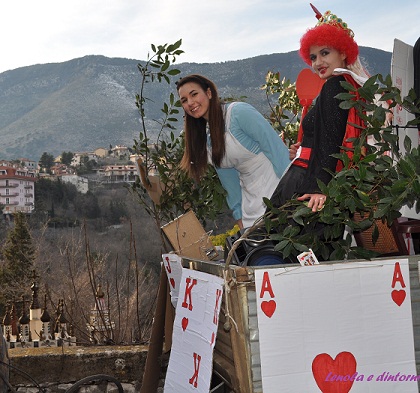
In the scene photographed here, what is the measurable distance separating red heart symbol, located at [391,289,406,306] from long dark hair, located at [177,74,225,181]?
1.46 m

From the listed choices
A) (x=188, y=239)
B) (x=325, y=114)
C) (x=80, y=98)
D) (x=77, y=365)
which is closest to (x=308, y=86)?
(x=325, y=114)

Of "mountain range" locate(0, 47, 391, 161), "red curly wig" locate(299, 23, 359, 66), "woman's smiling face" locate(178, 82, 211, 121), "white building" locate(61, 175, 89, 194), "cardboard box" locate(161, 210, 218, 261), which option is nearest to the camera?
"red curly wig" locate(299, 23, 359, 66)

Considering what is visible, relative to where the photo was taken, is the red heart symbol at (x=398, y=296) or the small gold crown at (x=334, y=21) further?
the small gold crown at (x=334, y=21)

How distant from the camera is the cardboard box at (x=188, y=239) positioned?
10.1 feet

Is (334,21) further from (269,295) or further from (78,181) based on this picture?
(78,181)

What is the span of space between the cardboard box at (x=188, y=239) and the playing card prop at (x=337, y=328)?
42.0 inches

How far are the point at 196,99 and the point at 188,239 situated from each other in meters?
0.76

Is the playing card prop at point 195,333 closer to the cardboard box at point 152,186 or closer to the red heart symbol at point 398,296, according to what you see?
the red heart symbol at point 398,296

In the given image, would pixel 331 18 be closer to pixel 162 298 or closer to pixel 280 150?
pixel 280 150

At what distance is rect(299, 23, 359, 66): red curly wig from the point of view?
2754 millimetres

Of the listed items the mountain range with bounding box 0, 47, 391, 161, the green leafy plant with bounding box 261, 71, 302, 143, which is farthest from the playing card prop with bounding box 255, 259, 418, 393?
the mountain range with bounding box 0, 47, 391, 161

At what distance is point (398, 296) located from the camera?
2113 millimetres

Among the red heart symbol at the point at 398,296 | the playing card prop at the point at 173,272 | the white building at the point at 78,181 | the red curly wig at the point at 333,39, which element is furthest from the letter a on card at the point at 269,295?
the white building at the point at 78,181

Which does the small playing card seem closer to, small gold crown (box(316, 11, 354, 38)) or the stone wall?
small gold crown (box(316, 11, 354, 38))
